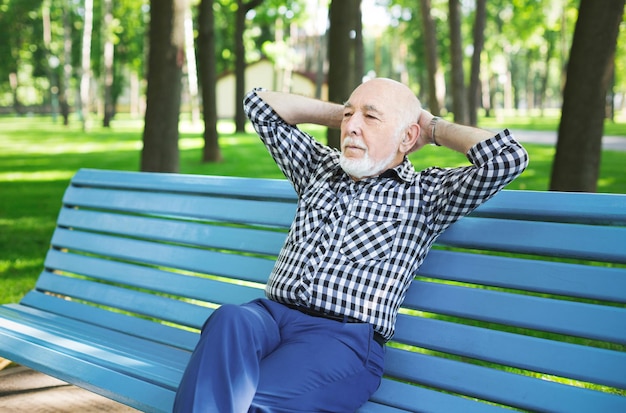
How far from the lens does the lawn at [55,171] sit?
731 cm

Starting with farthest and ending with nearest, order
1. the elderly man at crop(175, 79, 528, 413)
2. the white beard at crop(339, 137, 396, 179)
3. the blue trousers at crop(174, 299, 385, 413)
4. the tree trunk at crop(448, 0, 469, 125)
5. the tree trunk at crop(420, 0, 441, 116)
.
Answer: the tree trunk at crop(420, 0, 441, 116), the tree trunk at crop(448, 0, 469, 125), the white beard at crop(339, 137, 396, 179), the elderly man at crop(175, 79, 528, 413), the blue trousers at crop(174, 299, 385, 413)

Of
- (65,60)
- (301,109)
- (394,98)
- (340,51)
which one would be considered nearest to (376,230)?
(394,98)

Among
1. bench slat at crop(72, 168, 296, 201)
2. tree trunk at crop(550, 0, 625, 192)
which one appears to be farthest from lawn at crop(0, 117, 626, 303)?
tree trunk at crop(550, 0, 625, 192)

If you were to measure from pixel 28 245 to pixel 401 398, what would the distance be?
19.5ft

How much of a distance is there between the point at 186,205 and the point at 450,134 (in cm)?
152

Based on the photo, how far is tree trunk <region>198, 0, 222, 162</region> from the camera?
14094 millimetres

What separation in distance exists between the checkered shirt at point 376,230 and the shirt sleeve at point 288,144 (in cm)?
23

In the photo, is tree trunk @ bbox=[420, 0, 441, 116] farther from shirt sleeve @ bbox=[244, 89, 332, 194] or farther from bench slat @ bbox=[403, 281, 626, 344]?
bench slat @ bbox=[403, 281, 626, 344]

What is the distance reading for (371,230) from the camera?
2891 mm

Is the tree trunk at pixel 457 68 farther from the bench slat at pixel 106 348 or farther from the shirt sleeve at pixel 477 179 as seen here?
the shirt sleeve at pixel 477 179

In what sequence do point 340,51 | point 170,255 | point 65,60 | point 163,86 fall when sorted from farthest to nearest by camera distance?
point 65,60
point 340,51
point 163,86
point 170,255

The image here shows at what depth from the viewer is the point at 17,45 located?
2288 inches

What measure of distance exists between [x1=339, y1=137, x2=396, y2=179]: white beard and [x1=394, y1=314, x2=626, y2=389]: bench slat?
576 millimetres

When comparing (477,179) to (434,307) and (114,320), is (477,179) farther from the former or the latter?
(114,320)
